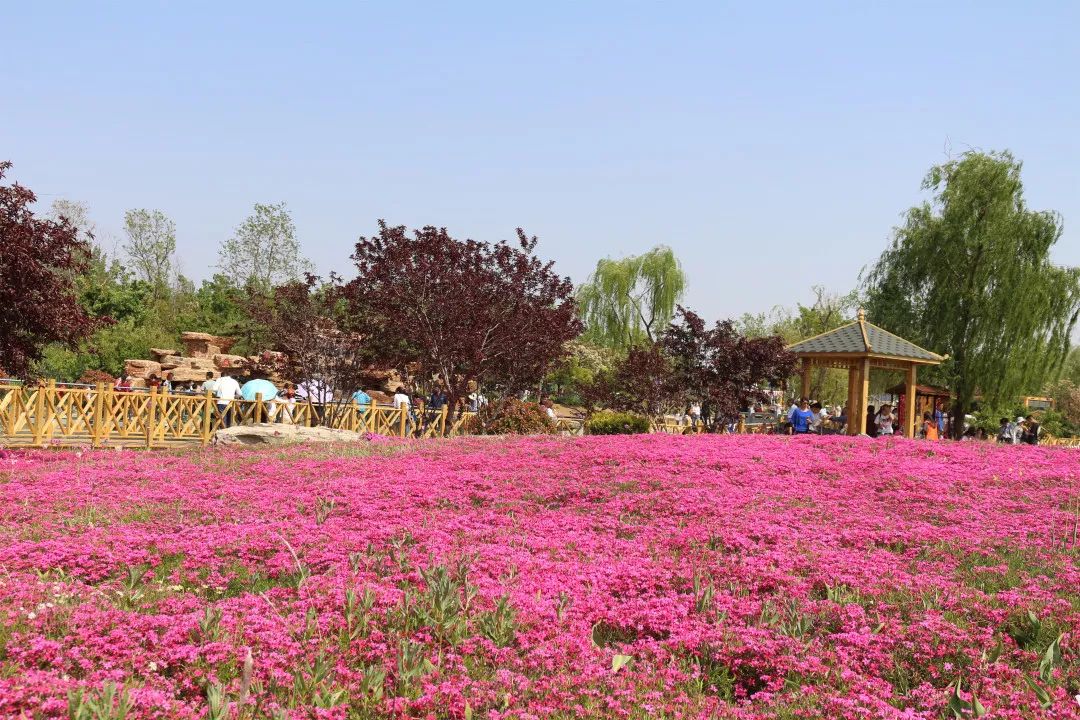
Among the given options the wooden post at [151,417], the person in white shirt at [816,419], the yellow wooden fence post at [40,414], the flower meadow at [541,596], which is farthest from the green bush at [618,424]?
the yellow wooden fence post at [40,414]

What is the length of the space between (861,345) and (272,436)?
1398 cm

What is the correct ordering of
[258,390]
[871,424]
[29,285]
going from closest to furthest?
[29,285], [258,390], [871,424]

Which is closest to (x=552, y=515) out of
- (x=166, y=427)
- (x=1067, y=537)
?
(x=1067, y=537)

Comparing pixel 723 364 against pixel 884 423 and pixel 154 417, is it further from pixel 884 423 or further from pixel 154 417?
pixel 154 417

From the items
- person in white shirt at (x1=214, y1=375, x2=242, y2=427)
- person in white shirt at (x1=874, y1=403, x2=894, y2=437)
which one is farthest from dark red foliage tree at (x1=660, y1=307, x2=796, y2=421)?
person in white shirt at (x1=214, y1=375, x2=242, y2=427)

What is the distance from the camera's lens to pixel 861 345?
21219mm

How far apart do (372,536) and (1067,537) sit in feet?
19.5

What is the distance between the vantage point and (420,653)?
438 cm

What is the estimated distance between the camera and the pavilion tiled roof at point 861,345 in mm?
21220

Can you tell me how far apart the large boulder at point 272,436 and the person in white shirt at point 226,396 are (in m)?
1.80

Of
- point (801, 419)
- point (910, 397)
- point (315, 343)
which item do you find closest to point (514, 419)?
point (315, 343)

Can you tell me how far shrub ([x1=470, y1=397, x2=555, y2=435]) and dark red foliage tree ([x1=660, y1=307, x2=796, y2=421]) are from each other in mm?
3683

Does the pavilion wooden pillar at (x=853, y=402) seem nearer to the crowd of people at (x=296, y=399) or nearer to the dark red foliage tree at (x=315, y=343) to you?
the crowd of people at (x=296, y=399)

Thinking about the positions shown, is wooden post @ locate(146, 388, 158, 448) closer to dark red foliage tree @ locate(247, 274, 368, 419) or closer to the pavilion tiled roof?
dark red foliage tree @ locate(247, 274, 368, 419)
